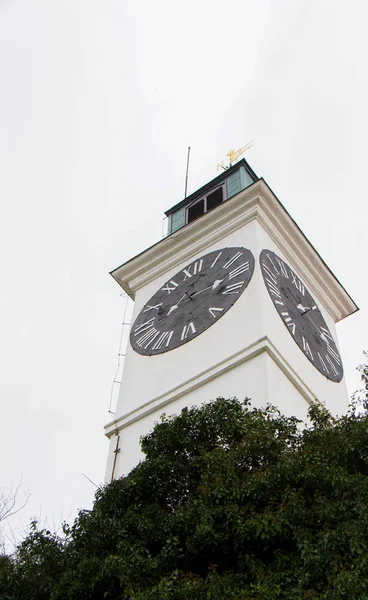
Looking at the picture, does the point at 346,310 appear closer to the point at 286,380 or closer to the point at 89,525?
the point at 286,380

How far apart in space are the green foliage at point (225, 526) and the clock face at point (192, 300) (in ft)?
20.3

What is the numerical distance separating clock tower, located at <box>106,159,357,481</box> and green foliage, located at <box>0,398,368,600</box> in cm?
384

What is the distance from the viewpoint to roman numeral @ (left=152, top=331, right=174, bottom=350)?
1794cm

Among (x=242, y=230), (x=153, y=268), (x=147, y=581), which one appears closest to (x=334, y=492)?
(x=147, y=581)

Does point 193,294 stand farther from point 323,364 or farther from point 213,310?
point 323,364

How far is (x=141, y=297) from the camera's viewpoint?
21.1 meters

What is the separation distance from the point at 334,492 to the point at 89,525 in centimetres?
335

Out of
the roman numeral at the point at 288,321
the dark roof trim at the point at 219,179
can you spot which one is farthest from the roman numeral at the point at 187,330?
the dark roof trim at the point at 219,179

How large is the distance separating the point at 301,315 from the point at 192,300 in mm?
2602

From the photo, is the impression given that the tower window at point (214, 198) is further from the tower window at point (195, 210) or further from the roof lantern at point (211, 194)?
the tower window at point (195, 210)

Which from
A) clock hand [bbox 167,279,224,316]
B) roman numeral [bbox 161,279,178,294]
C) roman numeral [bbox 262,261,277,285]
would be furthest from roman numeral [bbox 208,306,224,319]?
roman numeral [bbox 161,279,178,294]

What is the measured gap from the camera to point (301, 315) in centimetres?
1888

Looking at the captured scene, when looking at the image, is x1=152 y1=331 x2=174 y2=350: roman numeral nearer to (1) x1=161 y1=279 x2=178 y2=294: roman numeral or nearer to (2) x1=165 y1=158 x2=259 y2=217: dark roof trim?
(1) x1=161 y1=279 x2=178 y2=294: roman numeral


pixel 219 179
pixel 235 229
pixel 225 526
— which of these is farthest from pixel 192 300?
pixel 225 526
